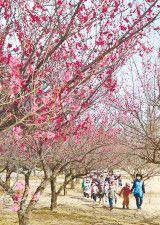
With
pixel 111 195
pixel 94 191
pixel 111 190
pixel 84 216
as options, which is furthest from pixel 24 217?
pixel 94 191

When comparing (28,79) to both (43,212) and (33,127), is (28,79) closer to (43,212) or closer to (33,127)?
(33,127)

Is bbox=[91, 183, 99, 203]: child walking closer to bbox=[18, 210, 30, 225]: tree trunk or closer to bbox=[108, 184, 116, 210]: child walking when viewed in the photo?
bbox=[108, 184, 116, 210]: child walking

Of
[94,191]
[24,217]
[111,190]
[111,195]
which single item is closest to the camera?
[24,217]

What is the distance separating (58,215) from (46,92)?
40.8 feet

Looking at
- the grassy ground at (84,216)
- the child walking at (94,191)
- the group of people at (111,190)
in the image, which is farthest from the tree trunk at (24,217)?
the child walking at (94,191)

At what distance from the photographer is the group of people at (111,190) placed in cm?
2014

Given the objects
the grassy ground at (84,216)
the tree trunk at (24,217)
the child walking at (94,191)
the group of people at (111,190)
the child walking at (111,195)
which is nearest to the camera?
the tree trunk at (24,217)

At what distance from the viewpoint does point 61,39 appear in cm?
449

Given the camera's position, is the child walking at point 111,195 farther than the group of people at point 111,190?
No

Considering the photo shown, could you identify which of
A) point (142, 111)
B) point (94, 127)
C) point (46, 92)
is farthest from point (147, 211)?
point (46, 92)

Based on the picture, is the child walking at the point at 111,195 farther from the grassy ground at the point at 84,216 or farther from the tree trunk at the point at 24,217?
the tree trunk at the point at 24,217

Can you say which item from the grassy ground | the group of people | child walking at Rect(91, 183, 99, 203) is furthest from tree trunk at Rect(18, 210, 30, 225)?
child walking at Rect(91, 183, 99, 203)

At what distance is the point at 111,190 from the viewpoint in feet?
68.0

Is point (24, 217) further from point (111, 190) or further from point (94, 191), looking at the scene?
point (94, 191)
